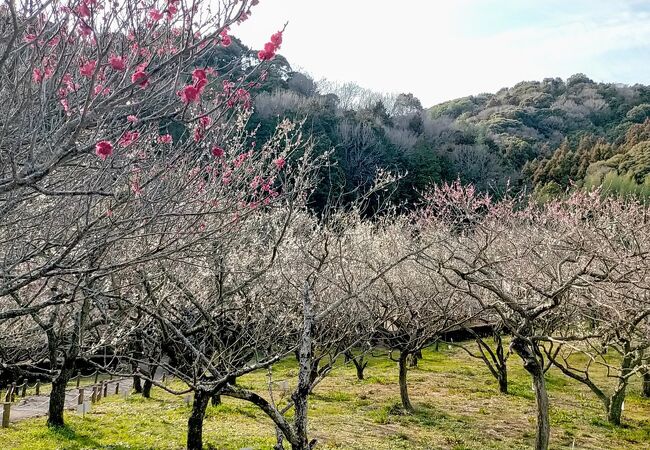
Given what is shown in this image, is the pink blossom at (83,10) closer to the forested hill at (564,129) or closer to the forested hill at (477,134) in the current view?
the forested hill at (477,134)

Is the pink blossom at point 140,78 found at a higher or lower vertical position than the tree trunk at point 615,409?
higher

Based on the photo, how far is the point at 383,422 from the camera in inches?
466

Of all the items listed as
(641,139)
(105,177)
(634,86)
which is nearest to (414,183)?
(641,139)

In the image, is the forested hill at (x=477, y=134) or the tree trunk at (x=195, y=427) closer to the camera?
the tree trunk at (x=195, y=427)

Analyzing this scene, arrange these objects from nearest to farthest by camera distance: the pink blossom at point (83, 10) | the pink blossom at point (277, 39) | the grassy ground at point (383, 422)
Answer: the pink blossom at point (83, 10), the pink blossom at point (277, 39), the grassy ground at point (383, 422)

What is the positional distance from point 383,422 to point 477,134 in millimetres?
40140

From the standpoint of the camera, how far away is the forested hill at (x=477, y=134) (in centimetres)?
3191

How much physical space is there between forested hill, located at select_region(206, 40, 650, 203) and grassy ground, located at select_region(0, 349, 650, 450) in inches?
327

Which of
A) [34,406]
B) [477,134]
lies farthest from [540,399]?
[477,134]

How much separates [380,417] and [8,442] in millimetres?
7462

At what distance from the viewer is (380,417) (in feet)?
40.1

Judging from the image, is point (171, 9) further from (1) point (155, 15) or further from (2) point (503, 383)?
(2) point (503, 383)

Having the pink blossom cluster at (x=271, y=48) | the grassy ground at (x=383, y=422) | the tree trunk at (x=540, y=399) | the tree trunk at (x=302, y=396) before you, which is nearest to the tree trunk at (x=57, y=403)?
the grassy ground at (x=383, y=422)

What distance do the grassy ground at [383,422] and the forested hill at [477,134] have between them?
831cm
